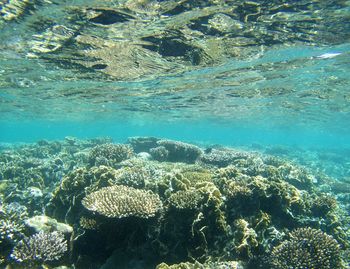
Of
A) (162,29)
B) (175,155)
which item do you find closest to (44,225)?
(162,29)

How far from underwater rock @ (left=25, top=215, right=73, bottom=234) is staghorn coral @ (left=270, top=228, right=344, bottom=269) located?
5.53m

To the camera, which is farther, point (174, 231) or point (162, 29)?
point (162, 29)

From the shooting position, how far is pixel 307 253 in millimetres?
6273

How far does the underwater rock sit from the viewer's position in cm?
669

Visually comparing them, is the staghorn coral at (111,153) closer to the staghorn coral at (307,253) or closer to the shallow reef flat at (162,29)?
the shallow reef flat at (162,29)

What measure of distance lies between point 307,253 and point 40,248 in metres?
6.37

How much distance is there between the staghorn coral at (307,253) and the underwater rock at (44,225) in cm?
553

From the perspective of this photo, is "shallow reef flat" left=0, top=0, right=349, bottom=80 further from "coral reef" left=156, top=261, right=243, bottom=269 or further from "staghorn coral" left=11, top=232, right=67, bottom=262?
"coral reef" left=156, top=261, right=243, bottom=269

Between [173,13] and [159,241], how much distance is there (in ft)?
27.6

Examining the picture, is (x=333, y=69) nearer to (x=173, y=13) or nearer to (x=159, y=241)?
(x=173, y=13)

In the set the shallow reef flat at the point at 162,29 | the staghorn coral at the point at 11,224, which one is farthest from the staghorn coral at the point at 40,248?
the shallow reef flat at the point at 162,29

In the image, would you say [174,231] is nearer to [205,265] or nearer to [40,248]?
[205,265]

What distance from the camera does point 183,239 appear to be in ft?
21.9

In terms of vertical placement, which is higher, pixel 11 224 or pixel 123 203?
pixel 123 203
